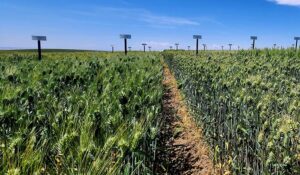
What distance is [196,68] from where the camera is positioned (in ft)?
30.4

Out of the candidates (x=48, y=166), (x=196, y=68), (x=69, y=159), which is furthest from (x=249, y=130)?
(x=196, y=68)

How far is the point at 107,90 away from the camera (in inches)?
227

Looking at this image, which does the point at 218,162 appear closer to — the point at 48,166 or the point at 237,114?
the point at 237,114

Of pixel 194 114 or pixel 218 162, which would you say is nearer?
pixel 218 162

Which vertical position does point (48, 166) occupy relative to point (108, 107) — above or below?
below

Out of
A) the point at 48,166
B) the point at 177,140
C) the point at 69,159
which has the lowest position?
the point at 177,140

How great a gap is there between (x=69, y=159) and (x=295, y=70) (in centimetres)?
871

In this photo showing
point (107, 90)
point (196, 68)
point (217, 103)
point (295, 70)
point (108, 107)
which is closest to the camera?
point (108, 107)

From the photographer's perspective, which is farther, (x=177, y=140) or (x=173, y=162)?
(x=177, y=140)

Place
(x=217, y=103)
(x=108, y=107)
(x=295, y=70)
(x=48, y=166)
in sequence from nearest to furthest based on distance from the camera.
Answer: (x=48, y=166), (x=108, y=107), (x=217, y=103), (x=295, y=70)

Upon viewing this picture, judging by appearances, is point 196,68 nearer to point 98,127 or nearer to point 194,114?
point 194,114

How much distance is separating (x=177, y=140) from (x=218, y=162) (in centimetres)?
171

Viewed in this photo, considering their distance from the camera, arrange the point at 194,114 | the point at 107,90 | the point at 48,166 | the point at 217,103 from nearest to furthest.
Result: the point at 48,166
the point at 107,90
the point at 217,103
the point at 194,114

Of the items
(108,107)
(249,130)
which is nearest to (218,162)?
(249,130)
